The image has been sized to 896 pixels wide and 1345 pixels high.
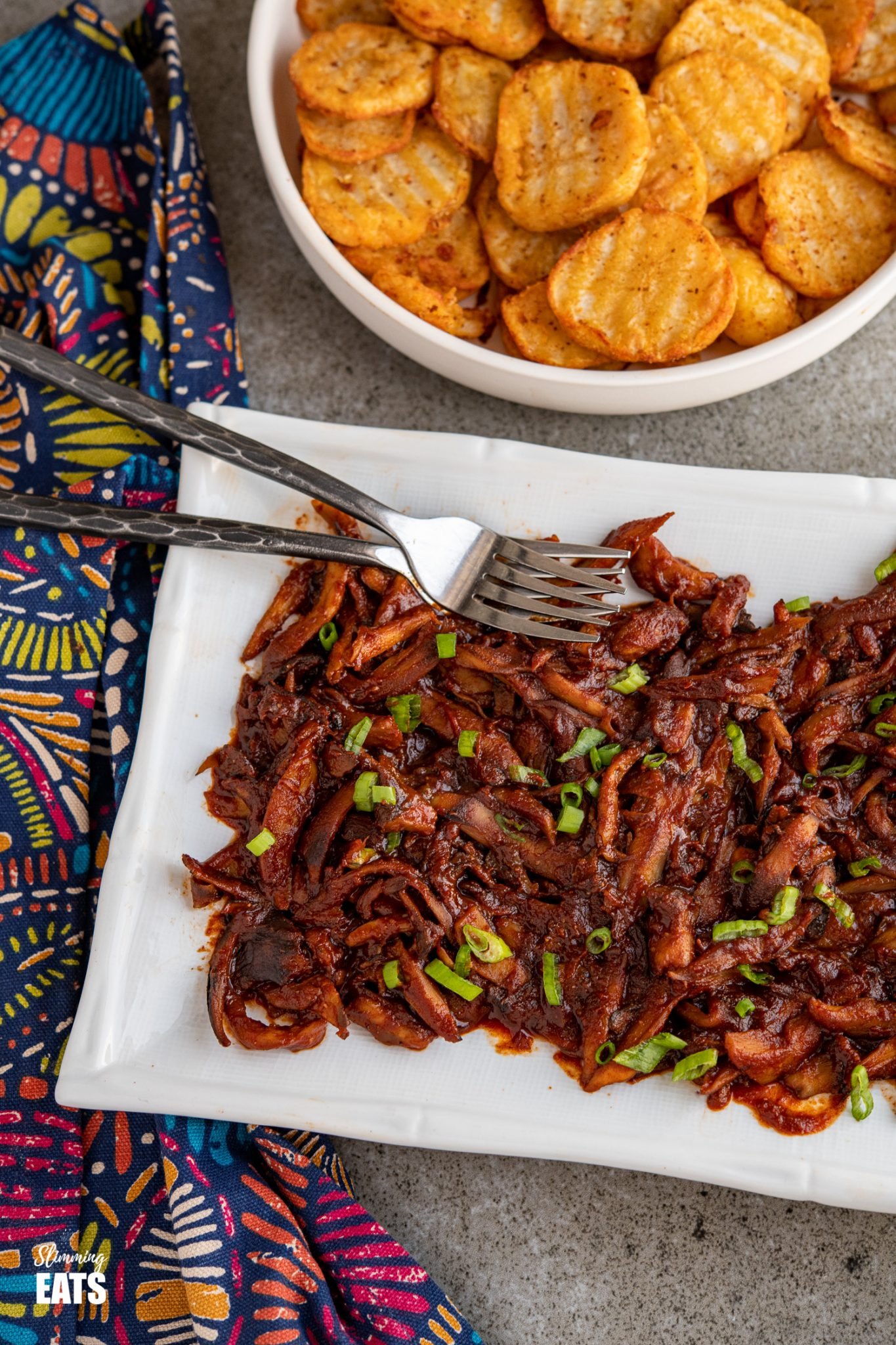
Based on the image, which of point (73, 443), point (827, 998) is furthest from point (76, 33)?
point (827, 998)

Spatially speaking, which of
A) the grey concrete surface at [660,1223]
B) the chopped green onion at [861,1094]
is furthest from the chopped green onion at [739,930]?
the grey concrete surface at [660,1223]

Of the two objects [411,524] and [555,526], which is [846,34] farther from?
[411,524]

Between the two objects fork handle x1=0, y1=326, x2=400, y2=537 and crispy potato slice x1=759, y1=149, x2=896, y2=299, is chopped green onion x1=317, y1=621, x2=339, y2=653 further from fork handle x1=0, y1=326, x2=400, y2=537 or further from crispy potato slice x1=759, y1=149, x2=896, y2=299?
crispy potato slice x1=759, y1=149, x2=896, y2=299

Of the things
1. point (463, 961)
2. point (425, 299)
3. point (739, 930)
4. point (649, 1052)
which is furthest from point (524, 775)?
point (425, 299)

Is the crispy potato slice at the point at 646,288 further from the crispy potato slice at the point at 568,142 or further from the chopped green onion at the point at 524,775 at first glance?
the chopped green onion at the point at 524,775

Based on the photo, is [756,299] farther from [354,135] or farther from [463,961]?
[463,961]

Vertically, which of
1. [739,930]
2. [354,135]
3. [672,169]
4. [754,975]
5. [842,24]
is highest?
[842,24]

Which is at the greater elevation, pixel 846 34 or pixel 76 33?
pixel 846 34
